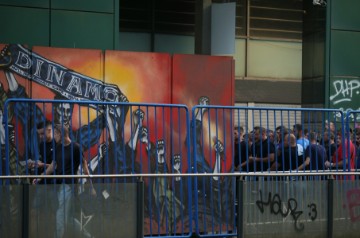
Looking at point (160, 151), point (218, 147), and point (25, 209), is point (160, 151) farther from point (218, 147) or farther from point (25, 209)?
point (25, 209)

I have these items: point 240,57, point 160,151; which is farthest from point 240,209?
point 240,57

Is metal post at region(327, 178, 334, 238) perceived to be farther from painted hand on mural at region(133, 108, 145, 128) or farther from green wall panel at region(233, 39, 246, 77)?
green wall panel at region(233, 39, 246, 77)

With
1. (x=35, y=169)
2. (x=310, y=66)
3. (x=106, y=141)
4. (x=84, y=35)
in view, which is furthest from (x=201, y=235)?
(x=310, y=66)

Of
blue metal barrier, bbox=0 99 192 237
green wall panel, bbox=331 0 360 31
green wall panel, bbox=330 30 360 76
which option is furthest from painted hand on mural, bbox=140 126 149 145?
green wall panel, bbox=331 0 360 31

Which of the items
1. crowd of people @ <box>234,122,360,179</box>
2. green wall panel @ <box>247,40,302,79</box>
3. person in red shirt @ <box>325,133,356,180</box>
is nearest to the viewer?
crowd of people @ <box>234,122,360,179</box>

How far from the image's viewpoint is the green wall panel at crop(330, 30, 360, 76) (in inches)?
688

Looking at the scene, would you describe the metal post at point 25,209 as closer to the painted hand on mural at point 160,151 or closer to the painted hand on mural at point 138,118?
the painted hand on mural at point 138,118

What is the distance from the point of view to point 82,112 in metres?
8.02

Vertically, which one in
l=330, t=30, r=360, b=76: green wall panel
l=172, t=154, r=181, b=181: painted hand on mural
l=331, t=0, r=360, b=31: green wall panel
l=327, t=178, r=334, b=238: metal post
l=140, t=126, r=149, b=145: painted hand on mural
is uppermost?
l=331, t=0, r=360, b=31: green wall panel

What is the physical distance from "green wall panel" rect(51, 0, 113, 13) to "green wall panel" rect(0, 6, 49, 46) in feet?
1.01

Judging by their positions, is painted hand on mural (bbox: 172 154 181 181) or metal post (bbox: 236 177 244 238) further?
painted hand on mural (bbox: 172 154 181 181)

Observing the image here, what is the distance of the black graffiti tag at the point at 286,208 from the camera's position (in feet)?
28.1

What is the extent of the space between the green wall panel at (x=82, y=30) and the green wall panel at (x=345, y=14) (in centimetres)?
616

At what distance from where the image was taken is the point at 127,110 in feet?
26.9
